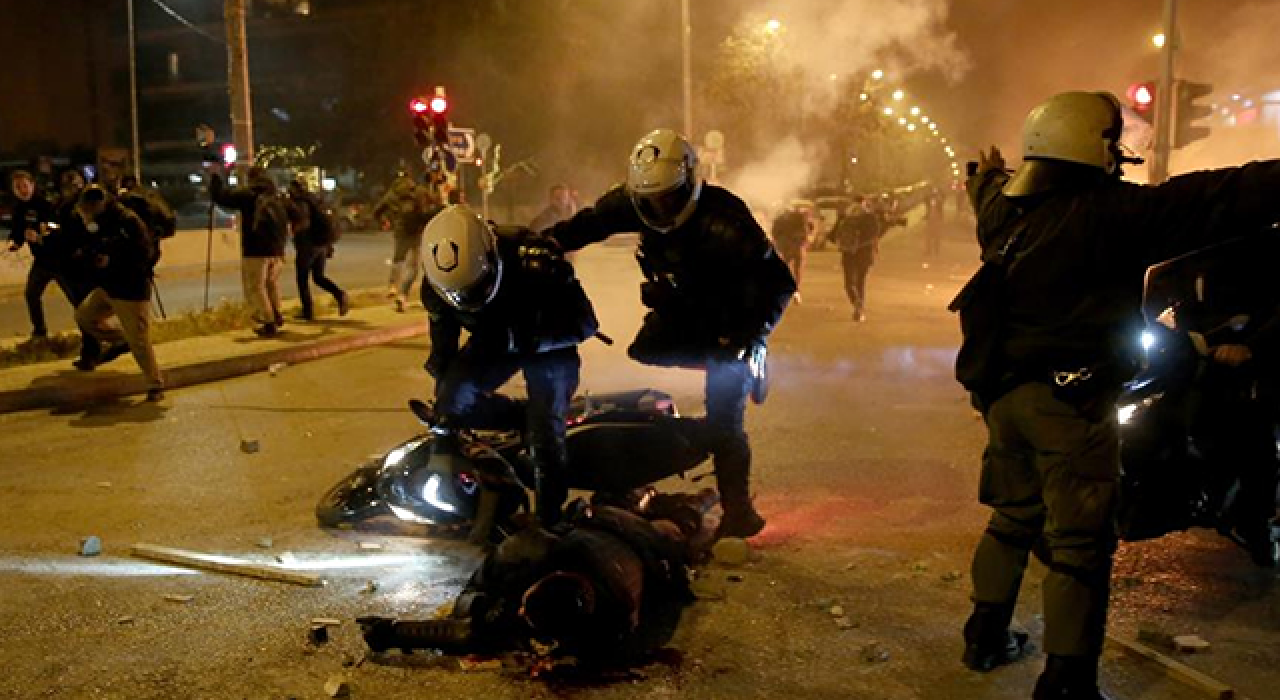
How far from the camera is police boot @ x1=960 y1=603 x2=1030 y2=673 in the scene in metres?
A: 3.82

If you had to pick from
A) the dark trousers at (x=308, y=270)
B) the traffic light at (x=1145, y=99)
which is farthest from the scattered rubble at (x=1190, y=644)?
the traffic light at (x=1145, y=99)

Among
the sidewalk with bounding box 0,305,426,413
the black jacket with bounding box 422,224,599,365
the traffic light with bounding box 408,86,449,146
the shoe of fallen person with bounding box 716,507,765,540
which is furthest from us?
the traffic light with bounding box 408,86,449,146

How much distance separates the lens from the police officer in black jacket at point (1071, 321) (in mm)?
3326

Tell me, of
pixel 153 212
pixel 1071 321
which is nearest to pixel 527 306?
pixel 1071 321

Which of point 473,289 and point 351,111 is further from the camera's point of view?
point 351,111

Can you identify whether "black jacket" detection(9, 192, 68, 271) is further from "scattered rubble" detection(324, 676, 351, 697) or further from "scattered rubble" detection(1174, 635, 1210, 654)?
"scattered rubble" detection(1174, 635, 1210, 654)

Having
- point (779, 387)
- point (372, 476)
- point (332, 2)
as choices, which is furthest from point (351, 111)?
point (372, 476)

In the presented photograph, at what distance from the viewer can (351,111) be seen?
152 feet

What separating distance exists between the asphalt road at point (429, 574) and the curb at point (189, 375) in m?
0.36

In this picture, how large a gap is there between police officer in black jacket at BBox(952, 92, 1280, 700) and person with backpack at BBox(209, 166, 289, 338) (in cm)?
987

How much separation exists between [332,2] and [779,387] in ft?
180

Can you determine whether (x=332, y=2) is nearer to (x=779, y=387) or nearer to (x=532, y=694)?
(x=779, y=387)

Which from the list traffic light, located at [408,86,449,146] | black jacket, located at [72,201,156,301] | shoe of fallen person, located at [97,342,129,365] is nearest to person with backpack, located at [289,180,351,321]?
traffic light, located at [408,86,449,146]

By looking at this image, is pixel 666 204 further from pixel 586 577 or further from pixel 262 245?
pixel 262 245
